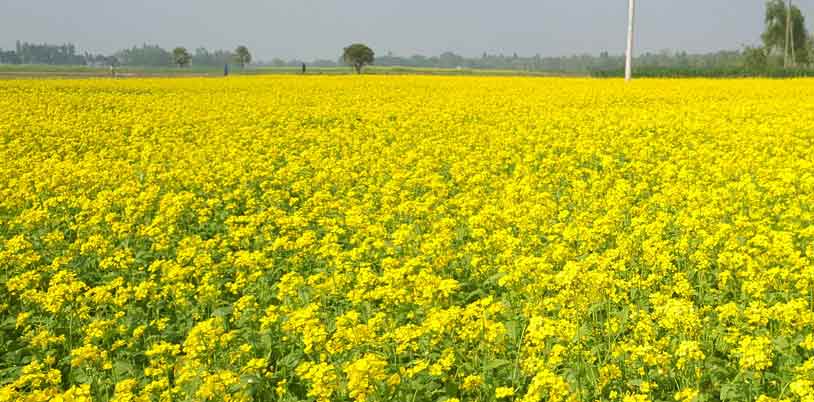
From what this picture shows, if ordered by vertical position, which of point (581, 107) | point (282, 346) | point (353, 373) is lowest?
point (282, 346)

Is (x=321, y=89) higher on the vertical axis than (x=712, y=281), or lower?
higher

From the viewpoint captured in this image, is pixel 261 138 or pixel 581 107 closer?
pixel 261 138

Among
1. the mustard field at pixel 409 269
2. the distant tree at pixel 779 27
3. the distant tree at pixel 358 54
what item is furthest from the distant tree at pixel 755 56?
the mustard field at pixel 409 269

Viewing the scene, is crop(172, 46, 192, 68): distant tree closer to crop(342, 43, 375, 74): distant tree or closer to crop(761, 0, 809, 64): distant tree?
crop(342, 43, 375, 74): distant tree

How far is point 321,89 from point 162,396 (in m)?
30.8

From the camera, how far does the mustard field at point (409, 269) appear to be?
14.4 ft

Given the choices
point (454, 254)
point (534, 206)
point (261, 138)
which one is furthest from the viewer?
point (261, 138)

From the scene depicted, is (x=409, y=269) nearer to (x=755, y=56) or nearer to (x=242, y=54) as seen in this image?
(x=755, y=56)

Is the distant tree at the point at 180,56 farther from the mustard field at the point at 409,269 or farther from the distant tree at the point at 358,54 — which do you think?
the mustard field at the point at 409,269

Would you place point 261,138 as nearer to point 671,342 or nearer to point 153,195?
point 153,195

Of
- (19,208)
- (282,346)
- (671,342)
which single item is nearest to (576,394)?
(671,342)

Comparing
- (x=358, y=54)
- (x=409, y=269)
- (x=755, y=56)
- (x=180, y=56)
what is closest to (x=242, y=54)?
(x=180, y=56)

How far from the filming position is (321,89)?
33.9 meters

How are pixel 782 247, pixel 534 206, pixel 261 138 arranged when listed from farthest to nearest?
pixel 261 138 < pixel 534 206 < pixel 782 247
